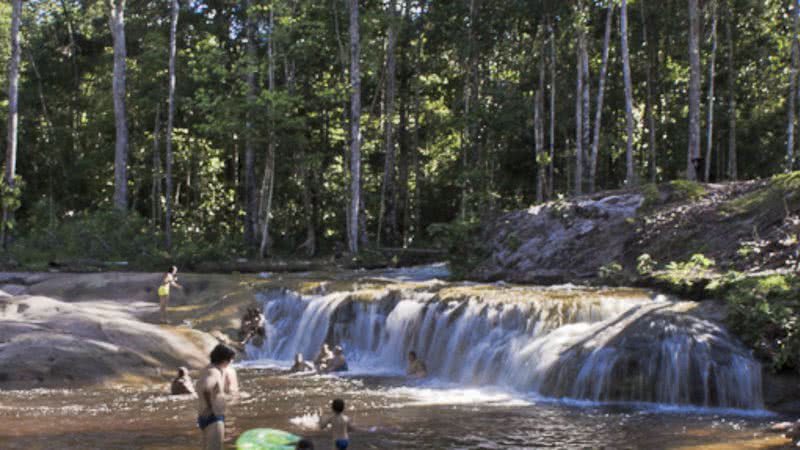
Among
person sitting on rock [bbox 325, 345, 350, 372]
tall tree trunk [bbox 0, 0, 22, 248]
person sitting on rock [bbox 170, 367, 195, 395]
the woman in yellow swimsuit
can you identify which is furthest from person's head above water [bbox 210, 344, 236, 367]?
tall tree trunk [bbox 0, 0, 22, 248]

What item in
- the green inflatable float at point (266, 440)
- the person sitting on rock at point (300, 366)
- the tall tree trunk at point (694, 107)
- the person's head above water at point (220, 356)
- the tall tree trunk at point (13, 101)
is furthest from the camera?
the tall tree trunk at point (13, 101)

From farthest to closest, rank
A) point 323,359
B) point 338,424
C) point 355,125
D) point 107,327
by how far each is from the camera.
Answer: point 355,125 < point 323,359 < point 107,327 < point 338,424

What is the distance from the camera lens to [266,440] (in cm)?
969

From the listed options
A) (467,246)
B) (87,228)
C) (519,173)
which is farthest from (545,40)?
(87,228)

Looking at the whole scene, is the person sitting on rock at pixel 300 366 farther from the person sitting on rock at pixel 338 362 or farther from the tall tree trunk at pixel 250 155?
the tall tree trunk at pixel 250 155

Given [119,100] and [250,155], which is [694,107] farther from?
[119,100]

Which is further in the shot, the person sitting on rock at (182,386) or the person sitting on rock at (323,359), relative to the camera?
the person sitting on rock at (323,359)

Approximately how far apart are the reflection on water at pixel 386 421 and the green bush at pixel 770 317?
1434mm

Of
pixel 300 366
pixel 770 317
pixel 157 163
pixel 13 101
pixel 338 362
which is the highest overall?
pixel 13 101

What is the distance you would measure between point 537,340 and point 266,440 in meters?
7.02

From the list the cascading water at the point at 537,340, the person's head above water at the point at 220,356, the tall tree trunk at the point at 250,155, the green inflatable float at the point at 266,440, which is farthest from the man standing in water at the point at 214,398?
the tall tree trunk at the point at 250,155

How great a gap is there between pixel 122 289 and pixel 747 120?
1067 inches

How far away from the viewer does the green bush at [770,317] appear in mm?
12727

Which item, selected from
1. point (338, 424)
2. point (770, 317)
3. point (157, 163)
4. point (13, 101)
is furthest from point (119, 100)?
point (338, 424)
